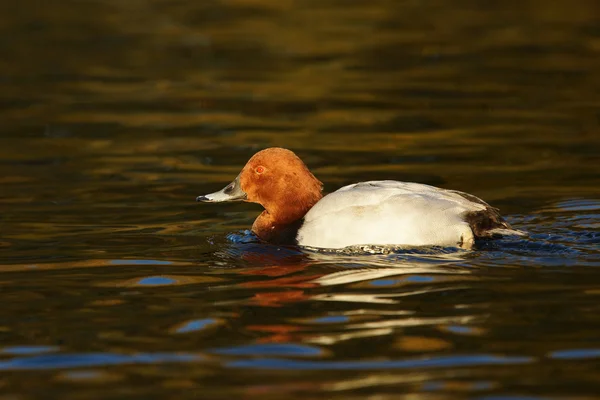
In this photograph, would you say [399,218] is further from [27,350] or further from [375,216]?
[27,350]

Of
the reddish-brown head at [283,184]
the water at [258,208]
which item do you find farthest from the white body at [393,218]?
the reddish-brown head at [283,184]

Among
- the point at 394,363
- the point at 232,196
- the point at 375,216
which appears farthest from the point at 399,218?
the point at 394,363

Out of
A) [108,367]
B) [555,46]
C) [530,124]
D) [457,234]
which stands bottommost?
[108,367]

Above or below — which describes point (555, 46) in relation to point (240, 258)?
above

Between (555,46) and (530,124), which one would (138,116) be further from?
(555,46)

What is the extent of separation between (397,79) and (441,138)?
3.91 meters

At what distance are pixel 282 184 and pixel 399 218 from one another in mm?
1227

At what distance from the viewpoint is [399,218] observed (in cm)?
777

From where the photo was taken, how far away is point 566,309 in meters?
6.38

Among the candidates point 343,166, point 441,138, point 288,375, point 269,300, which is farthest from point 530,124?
point 288,375

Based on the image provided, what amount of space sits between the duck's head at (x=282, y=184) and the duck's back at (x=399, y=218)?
1.50ft

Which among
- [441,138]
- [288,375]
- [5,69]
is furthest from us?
[5,69]

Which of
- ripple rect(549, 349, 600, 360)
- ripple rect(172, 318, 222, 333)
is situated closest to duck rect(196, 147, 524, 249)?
ripple rect(172, 318, 222, 333)

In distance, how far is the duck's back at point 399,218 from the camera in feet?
25.5
